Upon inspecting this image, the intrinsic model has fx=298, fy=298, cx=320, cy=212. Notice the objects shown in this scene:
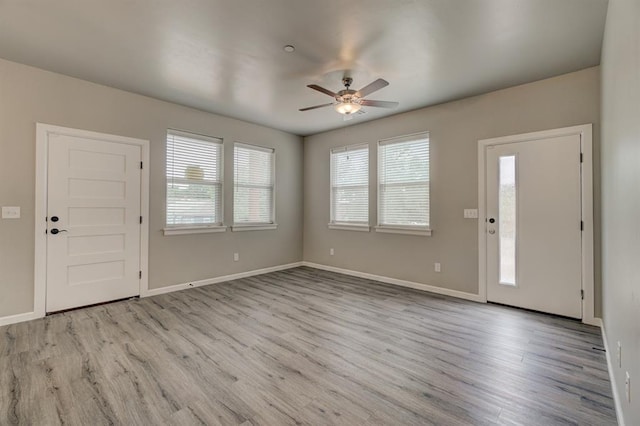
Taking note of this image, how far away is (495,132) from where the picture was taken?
388 centimetres

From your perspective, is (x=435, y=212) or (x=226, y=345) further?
(x=435, y=212)

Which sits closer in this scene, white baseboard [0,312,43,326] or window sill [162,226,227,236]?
white baseboard [0,312,43,326]

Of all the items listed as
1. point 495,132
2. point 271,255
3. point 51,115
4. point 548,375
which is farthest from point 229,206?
point 548,375

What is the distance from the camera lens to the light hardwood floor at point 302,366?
5.98 feet

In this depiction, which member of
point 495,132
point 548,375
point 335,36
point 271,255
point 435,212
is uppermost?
point 335,36

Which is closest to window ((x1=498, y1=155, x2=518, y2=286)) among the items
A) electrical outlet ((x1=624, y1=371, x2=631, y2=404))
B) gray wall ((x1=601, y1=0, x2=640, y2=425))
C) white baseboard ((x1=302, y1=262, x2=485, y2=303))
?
white baseboard ((x1=302, y1=262, x2=485, y2=303))

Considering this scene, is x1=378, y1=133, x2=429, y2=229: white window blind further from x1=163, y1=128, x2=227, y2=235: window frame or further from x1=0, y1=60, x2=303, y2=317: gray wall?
x1=163, y1=128, x2=227, y2=235: window frame

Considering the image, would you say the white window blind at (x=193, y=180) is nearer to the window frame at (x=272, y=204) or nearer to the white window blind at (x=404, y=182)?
the window frame at (x=272, y=204)

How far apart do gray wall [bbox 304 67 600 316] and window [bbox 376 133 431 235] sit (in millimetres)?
126

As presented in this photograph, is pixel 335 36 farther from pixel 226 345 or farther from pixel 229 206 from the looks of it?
pixel 229 206

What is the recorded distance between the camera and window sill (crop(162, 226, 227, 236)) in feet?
14.4

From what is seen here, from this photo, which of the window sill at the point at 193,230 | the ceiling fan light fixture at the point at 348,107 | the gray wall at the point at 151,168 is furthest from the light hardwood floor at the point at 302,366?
the ceiling fan light fixture at the point at 348,107

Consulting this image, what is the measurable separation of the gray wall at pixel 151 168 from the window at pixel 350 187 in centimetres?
88

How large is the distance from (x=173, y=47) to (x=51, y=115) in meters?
1.83
